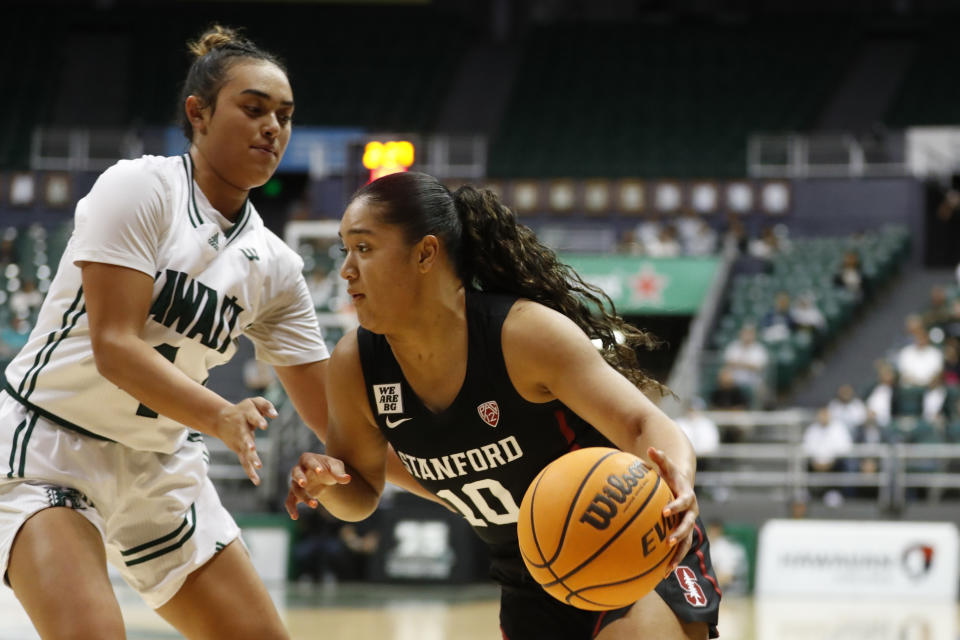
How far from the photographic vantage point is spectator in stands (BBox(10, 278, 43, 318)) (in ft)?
36.7

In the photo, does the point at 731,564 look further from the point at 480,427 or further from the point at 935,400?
the point at 480,427

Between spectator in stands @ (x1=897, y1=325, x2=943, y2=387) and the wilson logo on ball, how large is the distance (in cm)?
1155

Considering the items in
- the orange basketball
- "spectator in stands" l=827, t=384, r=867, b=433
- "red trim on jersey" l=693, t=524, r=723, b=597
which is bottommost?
"spectator in stands" l=827, t=384, r=867, b=433

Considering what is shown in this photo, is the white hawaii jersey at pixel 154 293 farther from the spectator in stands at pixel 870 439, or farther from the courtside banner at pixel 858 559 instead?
the spectator in stands at pixel 870 439

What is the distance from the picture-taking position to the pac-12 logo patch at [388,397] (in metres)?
3.22

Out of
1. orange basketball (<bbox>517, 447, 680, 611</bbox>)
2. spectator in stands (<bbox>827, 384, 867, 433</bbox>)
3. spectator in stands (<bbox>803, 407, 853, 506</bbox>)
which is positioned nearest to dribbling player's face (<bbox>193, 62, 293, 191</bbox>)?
orange basketball (<bbox>517, 447, 680, 611</bbox>)

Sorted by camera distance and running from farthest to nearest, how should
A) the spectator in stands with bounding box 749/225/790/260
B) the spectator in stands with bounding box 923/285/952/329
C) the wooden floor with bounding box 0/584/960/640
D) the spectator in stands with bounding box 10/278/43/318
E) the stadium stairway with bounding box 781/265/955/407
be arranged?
1. the spectator in stands with bounding box 749/225/790/260
2. the stadium stairway with bounding box 781/265/955/407
3. the spectator in stands with bounding box 923/285/952/329
4. the spectator in stands with bounding box 10/278/43/318
5. the wooden floor with bounding box 0/584/960/640

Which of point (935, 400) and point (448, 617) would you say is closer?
point (448, 617)

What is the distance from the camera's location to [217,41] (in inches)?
139

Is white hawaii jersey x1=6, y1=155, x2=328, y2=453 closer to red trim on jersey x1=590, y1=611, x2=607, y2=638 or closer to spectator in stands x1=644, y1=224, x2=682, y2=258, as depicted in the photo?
red trim on jersey x1=590, y1=611, x2=607, y2=638

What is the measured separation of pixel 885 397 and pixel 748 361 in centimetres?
156

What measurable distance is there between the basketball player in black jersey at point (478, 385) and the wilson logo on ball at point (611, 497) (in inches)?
3.9

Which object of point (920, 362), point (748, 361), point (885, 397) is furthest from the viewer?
point (748, 361)

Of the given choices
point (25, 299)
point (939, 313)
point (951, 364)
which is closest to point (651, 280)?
point (939, 313)
